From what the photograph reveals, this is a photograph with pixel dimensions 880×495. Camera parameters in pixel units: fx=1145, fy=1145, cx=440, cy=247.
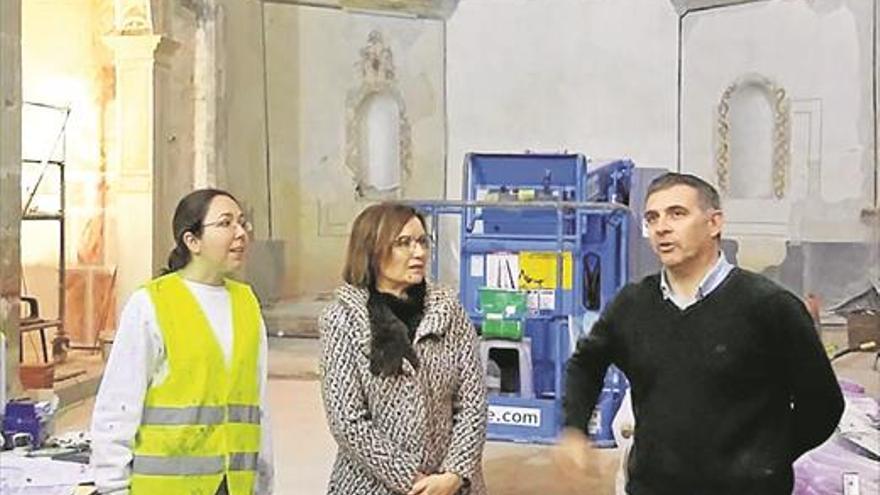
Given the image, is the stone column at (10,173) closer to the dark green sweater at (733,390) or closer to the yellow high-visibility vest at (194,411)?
the yellow high-visibility vest at (194,411)

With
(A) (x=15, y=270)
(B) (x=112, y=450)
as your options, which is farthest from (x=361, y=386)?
(A) (x=15, y=270)

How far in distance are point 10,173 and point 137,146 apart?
2.34 m

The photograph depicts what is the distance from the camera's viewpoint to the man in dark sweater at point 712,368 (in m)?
1.98

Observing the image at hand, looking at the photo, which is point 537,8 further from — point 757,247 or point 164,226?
point 164,226

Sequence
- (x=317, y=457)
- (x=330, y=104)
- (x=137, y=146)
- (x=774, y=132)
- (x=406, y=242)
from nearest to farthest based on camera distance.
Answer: (x=406, y=242)
(x=317, y=457)
(x=137, y=146)
(x=774, y=132)
(x=330, y=104)

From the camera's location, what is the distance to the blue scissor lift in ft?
15.5

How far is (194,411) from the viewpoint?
91.7 inches

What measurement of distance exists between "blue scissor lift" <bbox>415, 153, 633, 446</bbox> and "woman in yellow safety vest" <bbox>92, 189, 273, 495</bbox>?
2277 mm

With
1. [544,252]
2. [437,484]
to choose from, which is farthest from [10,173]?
[437,484]

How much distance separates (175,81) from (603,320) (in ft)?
23.1

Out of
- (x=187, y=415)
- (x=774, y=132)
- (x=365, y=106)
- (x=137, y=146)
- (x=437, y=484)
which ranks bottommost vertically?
(x=437, y=484)

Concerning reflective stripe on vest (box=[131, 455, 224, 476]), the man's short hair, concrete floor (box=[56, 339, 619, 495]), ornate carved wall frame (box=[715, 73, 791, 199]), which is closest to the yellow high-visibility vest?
reflective stripe on vest (box=[131, 455, 224, 476])

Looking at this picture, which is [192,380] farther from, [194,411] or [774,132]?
[774,132]

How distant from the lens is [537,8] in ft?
32.4
